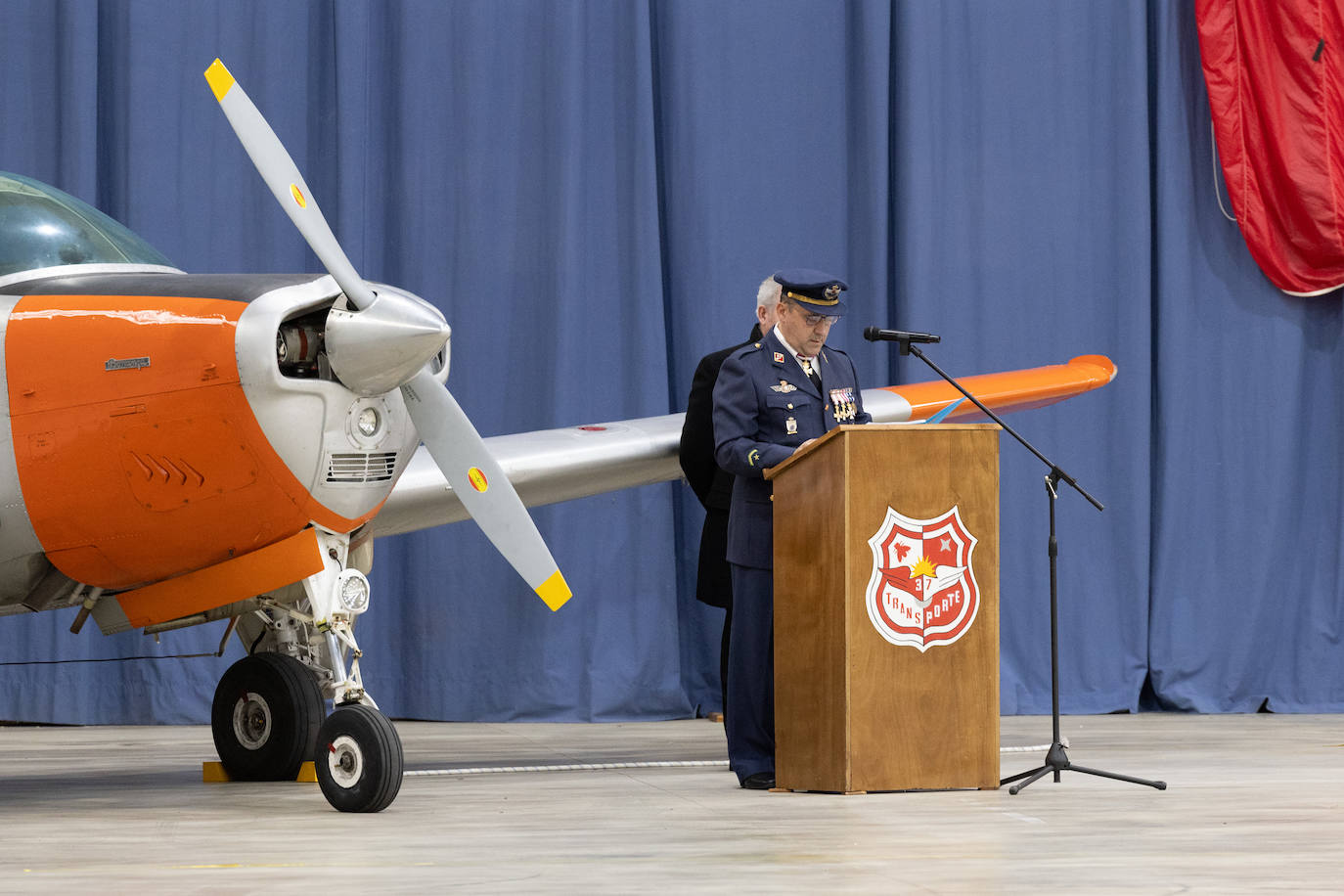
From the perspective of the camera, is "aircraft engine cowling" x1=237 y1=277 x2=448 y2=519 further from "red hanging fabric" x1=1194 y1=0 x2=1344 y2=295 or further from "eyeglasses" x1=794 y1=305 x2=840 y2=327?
"red hanging fabric" x1=1194 y1=0 x2=1344 y2=295

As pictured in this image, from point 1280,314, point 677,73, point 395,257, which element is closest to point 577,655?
point 395,257

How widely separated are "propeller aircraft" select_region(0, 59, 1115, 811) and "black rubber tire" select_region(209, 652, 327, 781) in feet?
1.02

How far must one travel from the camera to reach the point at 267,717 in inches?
169

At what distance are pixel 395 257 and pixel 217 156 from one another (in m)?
0.89

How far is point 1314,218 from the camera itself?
23.2 ft

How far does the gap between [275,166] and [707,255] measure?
3475mm

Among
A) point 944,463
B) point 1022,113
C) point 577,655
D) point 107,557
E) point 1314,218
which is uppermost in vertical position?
point 1022,113

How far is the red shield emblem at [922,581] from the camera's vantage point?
344cm

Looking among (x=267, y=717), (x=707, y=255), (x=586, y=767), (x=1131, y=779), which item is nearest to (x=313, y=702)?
(x=267, y=717)

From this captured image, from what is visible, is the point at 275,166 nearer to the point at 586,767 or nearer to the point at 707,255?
the point at 586,767

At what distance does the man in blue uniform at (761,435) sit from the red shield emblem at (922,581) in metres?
0.46

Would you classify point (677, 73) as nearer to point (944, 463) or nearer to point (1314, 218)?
point (1314, 218)

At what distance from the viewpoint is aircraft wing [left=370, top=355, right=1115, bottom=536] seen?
16.1 feet

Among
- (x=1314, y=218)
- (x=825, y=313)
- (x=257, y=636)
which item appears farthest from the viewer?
(x=1314, y=218)
